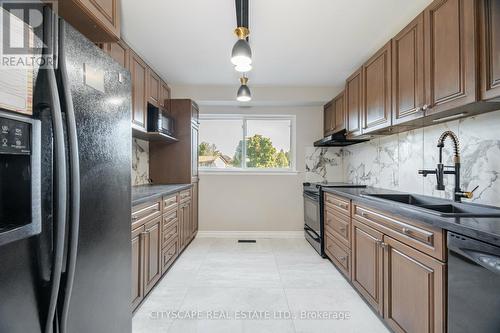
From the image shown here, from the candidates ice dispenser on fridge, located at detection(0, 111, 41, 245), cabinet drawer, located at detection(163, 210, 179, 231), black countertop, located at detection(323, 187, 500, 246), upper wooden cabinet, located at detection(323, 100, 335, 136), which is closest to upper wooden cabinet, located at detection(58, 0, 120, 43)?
ice dispenser on fridge, located at detection(0, 111, 41, 245)

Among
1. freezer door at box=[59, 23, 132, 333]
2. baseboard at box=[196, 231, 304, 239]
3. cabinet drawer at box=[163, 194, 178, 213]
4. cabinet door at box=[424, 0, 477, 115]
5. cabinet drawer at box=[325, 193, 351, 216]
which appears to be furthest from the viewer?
baseboard at box=[196, 231, 304, 239]

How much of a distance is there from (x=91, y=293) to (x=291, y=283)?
2015 mm

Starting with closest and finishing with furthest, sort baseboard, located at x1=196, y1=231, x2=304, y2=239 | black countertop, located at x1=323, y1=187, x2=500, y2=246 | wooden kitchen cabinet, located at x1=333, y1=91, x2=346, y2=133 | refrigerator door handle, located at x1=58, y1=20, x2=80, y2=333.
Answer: refrigerator door handle, located at x1=58, y1=20, x2=80, y2=333, black countertop, located at x1=323, y1=187, x2=500, y2=246, wooden kitchen cabinet, located at x1=333, y1=91, x2=346, y2=133, baseboard, located at x1=196, y1=231, x2=304, y2=239

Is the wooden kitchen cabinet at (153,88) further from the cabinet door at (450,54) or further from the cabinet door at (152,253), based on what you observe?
the cabinet door at (450,54)

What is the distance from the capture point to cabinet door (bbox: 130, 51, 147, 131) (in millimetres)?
2586

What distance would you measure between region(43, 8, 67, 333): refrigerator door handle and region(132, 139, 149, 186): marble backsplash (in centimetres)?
265

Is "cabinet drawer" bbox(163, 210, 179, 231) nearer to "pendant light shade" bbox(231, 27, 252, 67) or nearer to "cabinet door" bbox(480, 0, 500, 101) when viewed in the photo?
"pendant light shade" bbox(231, 27, 252, 67)

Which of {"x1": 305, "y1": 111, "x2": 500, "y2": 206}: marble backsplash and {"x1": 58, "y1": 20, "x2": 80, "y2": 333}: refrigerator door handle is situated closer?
{"x1": 58, "y1": 20, "x2": 80, "y2": 333}: refrigerator door handle

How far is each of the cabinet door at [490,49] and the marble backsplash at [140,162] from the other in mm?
3307

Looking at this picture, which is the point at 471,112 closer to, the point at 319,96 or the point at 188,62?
the point at 319,96

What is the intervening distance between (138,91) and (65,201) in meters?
2.22

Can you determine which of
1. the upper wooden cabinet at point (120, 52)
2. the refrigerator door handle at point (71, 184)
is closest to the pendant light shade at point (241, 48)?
the upper wooden cabinet at point (120, 52)

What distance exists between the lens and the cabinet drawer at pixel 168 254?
2.65 m

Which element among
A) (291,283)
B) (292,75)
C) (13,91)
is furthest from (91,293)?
(292,75)
